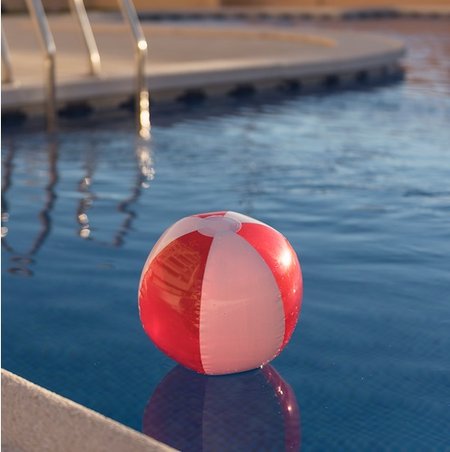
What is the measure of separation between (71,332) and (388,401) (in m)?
1.64

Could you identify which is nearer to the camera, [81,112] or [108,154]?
[108,154]

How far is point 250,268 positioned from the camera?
354 centimetres

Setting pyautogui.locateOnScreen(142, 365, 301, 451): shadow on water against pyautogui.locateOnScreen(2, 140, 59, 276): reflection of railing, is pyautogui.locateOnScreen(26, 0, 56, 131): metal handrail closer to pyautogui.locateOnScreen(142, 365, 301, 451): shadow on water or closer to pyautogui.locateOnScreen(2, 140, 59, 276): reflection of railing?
pyautogui.locateOnScreen(2, 140, 59, 276): reflection of railing

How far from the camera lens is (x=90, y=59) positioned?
11.5 metres

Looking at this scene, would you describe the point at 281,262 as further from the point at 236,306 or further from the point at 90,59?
the point at 90,59

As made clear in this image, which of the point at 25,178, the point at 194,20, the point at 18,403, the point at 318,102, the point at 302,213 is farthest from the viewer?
the point at 194,20

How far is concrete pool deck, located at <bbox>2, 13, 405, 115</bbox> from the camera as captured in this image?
36.5 feet

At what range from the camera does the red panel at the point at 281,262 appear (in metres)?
3.62

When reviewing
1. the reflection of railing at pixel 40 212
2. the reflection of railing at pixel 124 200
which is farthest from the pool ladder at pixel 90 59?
the reflection of railing at pixel 124 200

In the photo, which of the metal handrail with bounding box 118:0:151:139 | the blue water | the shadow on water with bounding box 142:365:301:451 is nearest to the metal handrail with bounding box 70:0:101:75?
the metal handrail with bounding box 118:0:151:139

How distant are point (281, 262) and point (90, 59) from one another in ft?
27.4

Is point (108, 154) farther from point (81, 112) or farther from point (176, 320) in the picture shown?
point (176, 320)

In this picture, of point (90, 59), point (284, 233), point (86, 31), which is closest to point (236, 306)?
point (284, 233)

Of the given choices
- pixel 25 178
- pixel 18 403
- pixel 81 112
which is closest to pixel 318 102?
pixel 81 112
